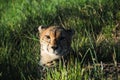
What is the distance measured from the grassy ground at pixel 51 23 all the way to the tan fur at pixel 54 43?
16cm

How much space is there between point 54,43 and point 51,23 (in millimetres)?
1664

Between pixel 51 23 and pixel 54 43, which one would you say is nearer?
pixel 54 43

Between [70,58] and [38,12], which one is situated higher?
[38,12]

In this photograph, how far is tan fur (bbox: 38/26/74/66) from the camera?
4.44 metres

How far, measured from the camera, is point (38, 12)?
6.35m

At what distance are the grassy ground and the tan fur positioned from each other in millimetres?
161

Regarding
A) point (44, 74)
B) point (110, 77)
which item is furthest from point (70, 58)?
point (110, 77)

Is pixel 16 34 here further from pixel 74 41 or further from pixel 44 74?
pixel 44 74

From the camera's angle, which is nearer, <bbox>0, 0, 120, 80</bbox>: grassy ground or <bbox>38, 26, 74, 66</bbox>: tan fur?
<bbox>38, 26, 74, 66</bbox>: tan fur

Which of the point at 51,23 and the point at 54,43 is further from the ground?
the point at 51,23

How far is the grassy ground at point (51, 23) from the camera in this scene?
467 centimetres

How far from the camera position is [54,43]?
449 cm

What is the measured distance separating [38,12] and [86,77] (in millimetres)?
2875

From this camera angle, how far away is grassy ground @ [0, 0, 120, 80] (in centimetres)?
467
